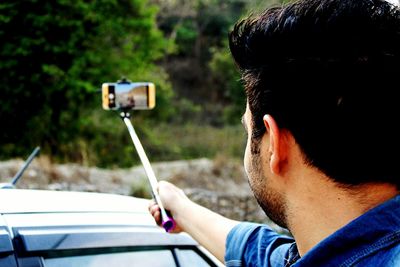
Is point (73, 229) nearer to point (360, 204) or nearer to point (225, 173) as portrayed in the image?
point (360, 204)

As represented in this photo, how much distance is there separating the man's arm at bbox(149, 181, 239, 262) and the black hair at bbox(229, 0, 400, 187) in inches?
23.5

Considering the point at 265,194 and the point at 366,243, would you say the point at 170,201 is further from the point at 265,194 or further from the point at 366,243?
the point at 366,243

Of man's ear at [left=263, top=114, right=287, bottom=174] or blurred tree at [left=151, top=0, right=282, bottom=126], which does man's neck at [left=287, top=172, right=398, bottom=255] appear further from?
blurred tree at [left=151, top=0, right=282, bottom=126]

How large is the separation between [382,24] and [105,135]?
13550 mm

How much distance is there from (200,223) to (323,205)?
63 centimetres

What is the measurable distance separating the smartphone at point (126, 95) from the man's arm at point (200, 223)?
15.4 inches

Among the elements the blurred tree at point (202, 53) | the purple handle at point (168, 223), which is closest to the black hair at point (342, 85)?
the purple handle at point (168, 223)

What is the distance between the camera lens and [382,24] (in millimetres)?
1303

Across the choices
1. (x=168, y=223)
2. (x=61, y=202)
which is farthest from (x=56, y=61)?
(x=168, y=223)

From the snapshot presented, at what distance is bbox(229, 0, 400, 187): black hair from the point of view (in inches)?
49.6

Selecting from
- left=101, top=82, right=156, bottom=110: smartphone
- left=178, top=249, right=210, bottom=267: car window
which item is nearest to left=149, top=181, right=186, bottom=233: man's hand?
left=178, top=249, right=210, bottom=267: car window

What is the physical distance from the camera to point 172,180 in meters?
11.0

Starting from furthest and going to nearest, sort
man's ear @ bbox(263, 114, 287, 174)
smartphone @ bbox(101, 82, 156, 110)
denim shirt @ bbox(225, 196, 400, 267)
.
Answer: smartphone @ bbox(101, 82, 156, 110), man's ear @ bbox(263, 114, 287, 174), denim shirt @ bbox(225, 196, 400, 267)

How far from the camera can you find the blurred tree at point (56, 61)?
507 inches
